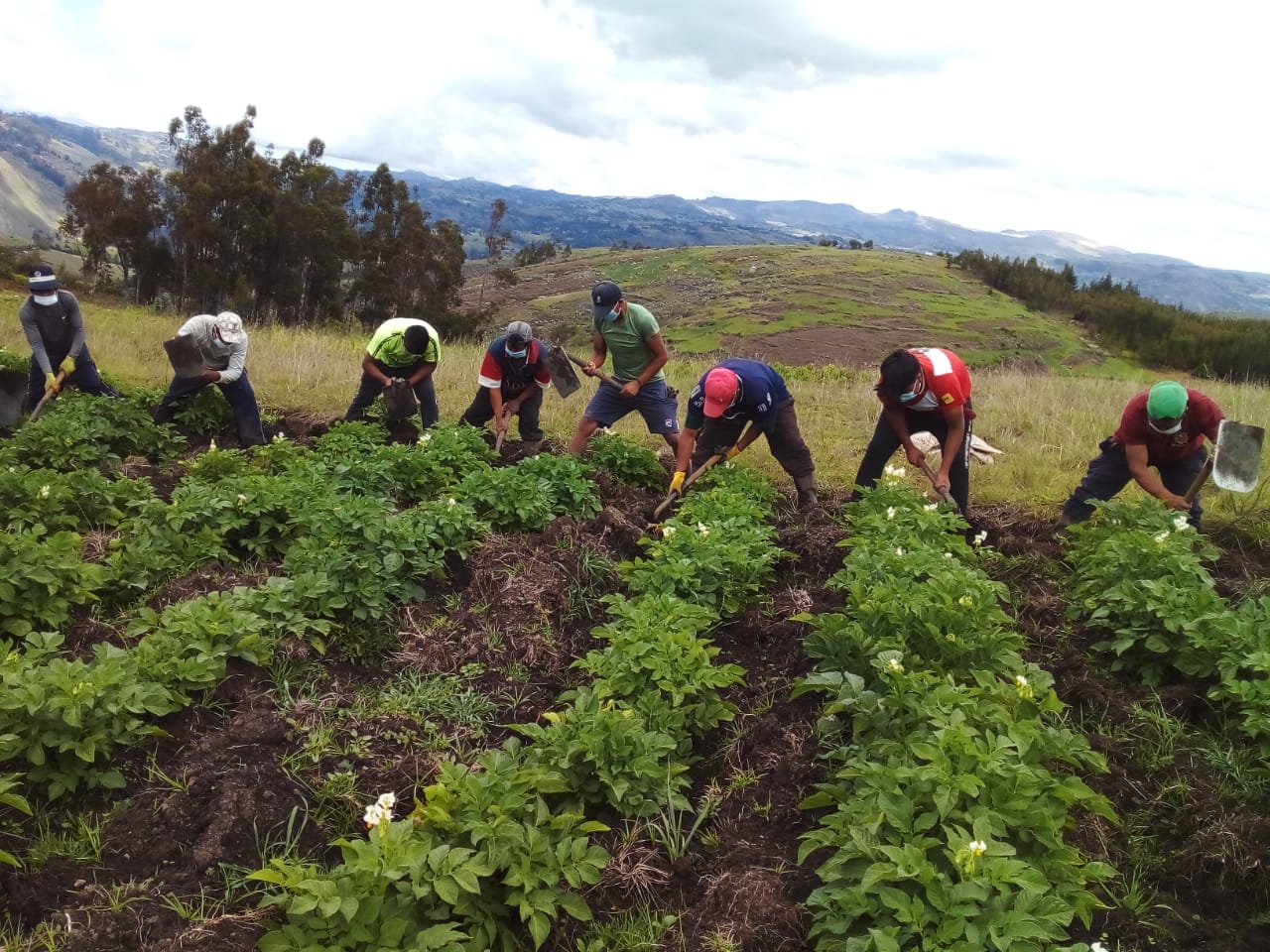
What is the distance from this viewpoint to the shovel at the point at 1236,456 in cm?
485

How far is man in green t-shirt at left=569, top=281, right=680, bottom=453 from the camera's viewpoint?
679cm

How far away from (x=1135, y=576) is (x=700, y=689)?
255cm

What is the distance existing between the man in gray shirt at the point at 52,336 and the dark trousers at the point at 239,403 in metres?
0.78

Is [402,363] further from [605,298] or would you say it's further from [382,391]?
[605,298]

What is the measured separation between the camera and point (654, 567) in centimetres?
437

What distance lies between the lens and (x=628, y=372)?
279 inches

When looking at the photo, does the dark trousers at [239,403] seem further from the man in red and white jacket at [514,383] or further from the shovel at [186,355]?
the man in red and white jacket at [514,383]

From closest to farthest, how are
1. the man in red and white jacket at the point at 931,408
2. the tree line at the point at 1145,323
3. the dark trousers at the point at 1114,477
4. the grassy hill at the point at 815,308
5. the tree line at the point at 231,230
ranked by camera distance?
the man in red and white jacket at the point at 931,408 → the dark trousers at the point at 1114,477 → the tree line at the point at 231,230 → the tree line at the point at 1145,323 → the grassy hill at the point at 815,308

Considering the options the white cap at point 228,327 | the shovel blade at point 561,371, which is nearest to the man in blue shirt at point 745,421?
the shovel blade at point 561,371

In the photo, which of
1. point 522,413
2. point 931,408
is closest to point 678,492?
point 931,408

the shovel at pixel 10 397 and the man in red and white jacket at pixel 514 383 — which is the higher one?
the man in red and white jacket at pixel 514 383

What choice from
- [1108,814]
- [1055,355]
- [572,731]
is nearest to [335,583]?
[572,731]

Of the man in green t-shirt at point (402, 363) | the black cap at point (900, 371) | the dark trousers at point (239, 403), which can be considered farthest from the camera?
the man in green t-shirt at point (402, 363)

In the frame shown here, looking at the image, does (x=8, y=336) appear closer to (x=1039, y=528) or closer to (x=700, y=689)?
(x=700, y=689)
